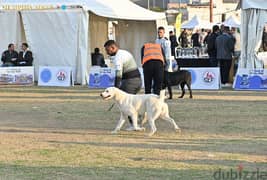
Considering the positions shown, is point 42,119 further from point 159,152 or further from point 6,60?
point 6,60

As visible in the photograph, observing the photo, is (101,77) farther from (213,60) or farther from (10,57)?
(213,60)

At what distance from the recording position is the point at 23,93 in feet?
65.4

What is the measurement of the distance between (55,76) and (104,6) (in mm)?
3129

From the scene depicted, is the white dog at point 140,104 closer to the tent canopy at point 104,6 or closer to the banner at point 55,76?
the banner at point 55,76

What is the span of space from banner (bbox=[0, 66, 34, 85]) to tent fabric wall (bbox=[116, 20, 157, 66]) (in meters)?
5.19

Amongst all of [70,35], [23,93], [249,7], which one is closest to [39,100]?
[23,93]

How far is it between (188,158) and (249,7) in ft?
40.7

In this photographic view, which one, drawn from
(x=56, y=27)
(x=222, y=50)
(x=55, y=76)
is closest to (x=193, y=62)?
(x=222, y=50)

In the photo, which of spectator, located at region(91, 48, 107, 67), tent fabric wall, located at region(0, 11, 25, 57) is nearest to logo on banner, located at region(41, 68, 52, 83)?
spectator, located at region(91, 48, 107, 67)

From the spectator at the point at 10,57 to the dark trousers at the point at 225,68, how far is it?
7.20 meters

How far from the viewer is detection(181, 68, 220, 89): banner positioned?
69.3 ft

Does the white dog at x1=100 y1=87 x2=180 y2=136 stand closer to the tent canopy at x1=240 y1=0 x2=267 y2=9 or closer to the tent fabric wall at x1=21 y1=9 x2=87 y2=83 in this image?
the tent canopy at x1=240 y1=0 x2=267 y2=9

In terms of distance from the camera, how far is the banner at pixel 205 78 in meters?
21.1

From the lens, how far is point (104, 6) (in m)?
23.8
